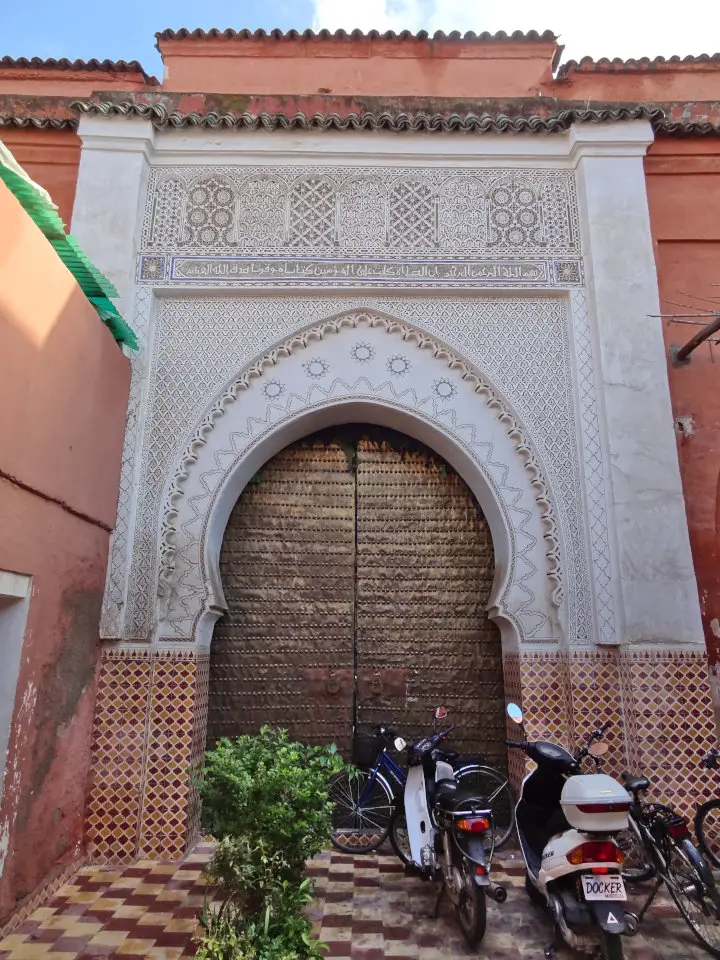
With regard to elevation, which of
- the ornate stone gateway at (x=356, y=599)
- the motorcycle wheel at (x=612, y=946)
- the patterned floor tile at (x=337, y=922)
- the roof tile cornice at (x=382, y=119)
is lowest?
the patterned floor tile at (x=337, y=922)

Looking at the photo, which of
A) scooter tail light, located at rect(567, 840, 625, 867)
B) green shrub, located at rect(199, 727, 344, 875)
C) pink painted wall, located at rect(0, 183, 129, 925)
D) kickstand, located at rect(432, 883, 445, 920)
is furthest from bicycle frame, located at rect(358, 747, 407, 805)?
pink painted wall, located at rect(0, 183, 129, 925)

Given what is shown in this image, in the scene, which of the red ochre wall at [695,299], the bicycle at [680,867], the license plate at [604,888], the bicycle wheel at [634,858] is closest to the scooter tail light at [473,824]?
the license plate at [604,888]

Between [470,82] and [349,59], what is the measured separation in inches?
42.1

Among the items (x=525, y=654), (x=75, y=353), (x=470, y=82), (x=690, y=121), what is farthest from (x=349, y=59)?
(x=525, y=654)

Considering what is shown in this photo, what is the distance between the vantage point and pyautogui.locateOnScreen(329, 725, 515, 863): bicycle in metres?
3.52

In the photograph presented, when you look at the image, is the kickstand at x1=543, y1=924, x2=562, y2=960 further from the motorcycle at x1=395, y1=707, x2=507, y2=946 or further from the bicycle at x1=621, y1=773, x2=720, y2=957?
the bicycle at x1=621, y1=773, x2=720, y2=957

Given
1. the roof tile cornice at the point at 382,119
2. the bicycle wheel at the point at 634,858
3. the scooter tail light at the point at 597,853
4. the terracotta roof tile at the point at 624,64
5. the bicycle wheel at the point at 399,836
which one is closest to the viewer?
the scooter tail light at the point at 597,853

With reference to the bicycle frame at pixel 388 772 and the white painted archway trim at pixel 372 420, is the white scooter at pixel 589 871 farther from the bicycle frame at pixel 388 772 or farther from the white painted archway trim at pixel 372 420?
the white painted archway trim at pixel 372 420

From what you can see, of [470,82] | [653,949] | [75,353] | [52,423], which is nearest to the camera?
[653,949]

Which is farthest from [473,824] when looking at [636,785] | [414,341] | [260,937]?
[414,341]

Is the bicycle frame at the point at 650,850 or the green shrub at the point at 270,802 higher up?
the green shrub at the point at 270,802

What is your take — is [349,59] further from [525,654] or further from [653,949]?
[653,949]

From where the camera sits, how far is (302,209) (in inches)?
172

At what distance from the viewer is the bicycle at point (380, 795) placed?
3.52m
